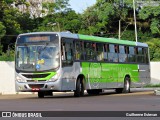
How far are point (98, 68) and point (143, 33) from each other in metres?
43.7

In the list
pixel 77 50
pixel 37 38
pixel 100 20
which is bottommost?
pixel 77 50

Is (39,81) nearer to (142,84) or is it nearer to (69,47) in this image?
(69,47)

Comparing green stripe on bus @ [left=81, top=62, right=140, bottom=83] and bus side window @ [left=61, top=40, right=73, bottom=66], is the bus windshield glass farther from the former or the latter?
green stripe on bus @ [left=81, top=62, right=140, bottom=83]

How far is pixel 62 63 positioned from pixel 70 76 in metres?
0.98

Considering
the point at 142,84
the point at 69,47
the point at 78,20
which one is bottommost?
the point at 142,84

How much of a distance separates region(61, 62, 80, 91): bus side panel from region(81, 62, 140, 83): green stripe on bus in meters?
0.79

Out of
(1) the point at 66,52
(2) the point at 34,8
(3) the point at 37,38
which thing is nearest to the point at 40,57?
(3) the point at 37,38

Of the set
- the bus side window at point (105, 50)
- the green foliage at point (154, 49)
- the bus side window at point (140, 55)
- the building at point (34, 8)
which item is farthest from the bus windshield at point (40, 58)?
the building at point (34, 8)

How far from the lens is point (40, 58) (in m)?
25.5

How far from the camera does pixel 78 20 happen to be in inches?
2778

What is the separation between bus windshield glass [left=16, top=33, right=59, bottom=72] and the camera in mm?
25375

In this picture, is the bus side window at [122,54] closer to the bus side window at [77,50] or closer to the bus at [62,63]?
the bus at [62,63]

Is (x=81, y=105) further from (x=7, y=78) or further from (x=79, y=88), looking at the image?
(x=7, y=78)

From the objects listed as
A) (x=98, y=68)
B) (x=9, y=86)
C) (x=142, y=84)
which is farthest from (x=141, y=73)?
(x=9, y=86)
